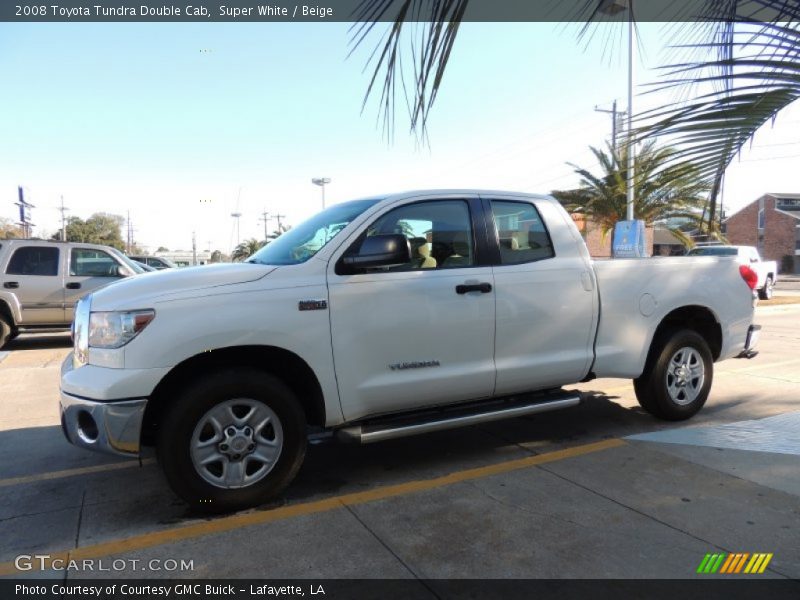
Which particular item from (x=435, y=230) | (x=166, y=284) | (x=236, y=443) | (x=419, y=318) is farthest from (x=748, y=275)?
(x=166, y=284)

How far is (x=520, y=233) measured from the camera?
4.50 meters

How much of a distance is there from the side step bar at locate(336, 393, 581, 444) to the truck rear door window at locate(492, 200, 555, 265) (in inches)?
42.3

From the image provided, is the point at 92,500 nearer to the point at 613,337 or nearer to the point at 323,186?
the point at 613,337

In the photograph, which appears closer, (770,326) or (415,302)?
(415,302)

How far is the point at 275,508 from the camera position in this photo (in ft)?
11.5

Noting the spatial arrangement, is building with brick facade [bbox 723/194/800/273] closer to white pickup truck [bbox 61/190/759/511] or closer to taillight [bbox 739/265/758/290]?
taillight [bbox 739/265/758/290]

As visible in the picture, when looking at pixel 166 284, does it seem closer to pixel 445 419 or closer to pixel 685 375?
pixel 445 419

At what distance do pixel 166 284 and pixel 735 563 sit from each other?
134 inches

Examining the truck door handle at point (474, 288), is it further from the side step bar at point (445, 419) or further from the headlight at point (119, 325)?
the headlight at point (119, 325)

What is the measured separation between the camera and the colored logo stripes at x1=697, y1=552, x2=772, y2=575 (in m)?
2.79

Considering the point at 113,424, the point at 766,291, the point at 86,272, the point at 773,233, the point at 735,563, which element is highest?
the point at 773,233
